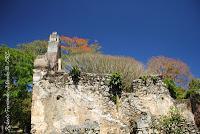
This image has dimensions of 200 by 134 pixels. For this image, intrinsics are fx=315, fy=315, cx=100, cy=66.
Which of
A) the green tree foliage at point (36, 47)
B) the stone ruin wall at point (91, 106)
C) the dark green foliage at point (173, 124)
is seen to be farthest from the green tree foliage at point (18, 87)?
the dark green foliage at point (173, 124)

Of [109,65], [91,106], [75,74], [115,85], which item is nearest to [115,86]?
[115,85]

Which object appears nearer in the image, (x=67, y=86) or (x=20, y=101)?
(x=67, y=86)

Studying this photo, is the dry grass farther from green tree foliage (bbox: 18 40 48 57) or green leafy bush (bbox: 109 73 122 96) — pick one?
green tree foliage (bbox: 18 40 48 57)

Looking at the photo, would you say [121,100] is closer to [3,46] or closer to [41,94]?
[41,94]

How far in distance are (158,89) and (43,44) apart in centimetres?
2257

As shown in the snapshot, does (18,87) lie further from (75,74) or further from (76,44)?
(76,44)

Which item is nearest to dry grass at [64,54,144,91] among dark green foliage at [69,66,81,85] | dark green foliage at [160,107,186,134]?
dark green foliage at [69,66,81,85]

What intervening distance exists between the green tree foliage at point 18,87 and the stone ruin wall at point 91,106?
28.4ft

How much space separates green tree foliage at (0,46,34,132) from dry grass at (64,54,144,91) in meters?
3.82

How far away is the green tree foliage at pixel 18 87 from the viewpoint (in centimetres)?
2253

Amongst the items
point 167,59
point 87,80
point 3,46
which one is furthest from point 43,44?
point 87,80

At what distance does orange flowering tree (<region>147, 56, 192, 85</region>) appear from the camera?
100ft

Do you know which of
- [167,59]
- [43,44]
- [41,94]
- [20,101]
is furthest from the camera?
[43,44]

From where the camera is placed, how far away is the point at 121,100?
50.2 ft
